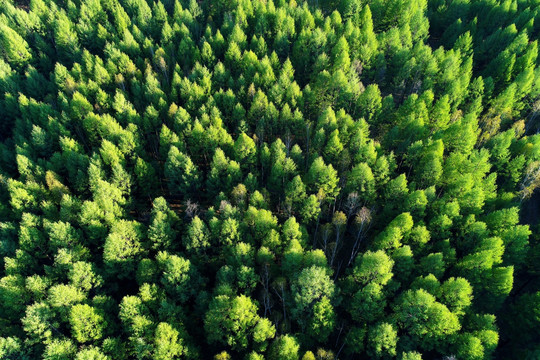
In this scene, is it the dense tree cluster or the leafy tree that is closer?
the leafy tree

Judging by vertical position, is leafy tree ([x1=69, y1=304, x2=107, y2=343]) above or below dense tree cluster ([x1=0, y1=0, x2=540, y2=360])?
below

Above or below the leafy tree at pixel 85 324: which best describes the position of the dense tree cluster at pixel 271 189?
above

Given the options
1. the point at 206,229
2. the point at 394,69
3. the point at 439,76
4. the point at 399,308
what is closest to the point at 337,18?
the point at 394,69

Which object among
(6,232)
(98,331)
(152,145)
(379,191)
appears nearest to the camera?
(98,331)

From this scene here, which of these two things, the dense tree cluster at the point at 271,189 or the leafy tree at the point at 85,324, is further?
the dense tree cluster at the point at 271,189

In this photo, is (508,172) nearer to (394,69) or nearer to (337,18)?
(394,69)

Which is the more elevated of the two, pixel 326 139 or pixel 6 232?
pixel 326 139

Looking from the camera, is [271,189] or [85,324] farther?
[271,189]

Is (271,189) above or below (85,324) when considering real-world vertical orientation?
above
